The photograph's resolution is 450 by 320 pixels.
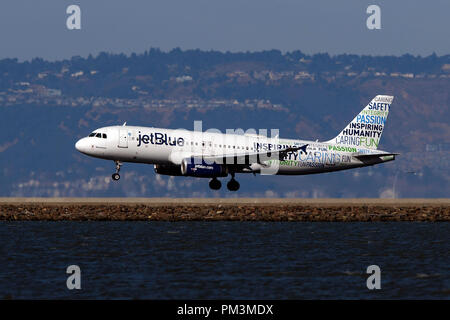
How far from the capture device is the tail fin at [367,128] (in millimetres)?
79562

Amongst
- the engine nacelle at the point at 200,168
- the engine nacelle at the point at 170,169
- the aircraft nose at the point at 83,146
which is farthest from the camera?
the engine nacelle at the point at 170,169

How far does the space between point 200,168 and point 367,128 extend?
17.0 meters

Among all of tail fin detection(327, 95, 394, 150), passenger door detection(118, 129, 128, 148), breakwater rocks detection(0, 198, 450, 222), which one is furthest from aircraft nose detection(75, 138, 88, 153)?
tail fin detection(327, 95, 394, 150)

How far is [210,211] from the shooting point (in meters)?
68.6

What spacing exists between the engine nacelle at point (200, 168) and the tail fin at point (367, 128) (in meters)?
11.3

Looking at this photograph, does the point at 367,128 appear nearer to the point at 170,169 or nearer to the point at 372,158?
the point at 372,158

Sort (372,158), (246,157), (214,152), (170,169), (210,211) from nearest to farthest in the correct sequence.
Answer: (210,211), (246,157), (214,152), (170,169), (372,158)

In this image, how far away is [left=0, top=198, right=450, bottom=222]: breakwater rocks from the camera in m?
67.5

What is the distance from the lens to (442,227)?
70.9 m

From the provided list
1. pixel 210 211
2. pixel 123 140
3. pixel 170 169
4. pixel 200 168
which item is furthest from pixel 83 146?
pixel 210 211

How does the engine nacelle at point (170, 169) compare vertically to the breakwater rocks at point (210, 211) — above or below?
above

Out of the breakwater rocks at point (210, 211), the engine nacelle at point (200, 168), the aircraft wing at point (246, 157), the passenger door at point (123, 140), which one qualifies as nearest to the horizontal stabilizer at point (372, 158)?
the breakwater rocks at point (210, 211)

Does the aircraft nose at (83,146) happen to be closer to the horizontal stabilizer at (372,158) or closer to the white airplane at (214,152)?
the white airplane at (214,152)
